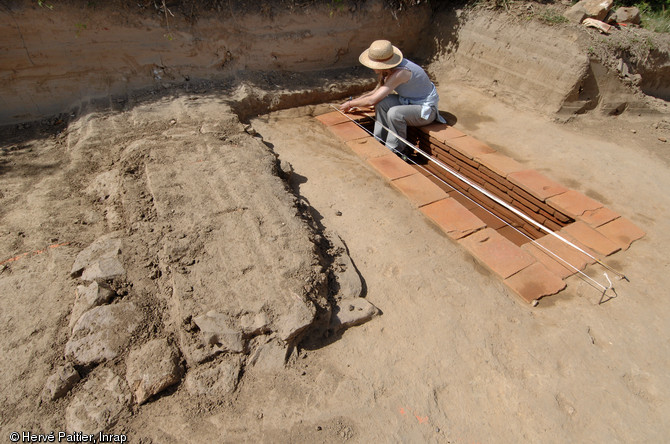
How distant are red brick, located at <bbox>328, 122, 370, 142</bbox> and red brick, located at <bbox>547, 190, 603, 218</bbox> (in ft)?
6.89

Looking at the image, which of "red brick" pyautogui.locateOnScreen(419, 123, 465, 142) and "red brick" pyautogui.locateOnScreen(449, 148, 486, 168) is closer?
"red brick" pyautogui.locateOnScreen(449, 148, 486, 168)

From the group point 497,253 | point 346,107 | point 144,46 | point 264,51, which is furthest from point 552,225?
point 144,46

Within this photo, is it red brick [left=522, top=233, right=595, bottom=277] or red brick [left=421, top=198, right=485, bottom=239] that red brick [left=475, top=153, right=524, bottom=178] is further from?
red brick [left=522, top=233, right=595, bottom=277]

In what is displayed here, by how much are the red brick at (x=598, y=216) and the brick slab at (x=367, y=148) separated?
1.99m

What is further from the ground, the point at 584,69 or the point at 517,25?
the point at 517,25

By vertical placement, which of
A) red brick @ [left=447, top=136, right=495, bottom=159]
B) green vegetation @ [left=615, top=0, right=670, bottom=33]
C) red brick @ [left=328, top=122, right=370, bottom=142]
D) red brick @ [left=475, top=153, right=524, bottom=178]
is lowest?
red brick @ [left=475, top=153, right=524, bottom=178]

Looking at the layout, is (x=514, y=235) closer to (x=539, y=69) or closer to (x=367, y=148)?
(x=367, y=148)

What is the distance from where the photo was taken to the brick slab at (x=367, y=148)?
4162 millimetres

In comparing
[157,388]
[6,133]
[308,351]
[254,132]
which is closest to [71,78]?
[6,133]

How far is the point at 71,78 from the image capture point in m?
4.24

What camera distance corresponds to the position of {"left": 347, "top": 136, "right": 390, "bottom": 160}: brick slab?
416 centimetres

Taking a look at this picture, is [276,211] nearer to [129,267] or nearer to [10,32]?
[129,267]

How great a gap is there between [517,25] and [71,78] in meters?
5.48

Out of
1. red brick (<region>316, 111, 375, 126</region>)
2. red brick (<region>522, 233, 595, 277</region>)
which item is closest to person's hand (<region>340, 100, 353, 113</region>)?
red brick (<region>316, 111, 375, 126</region>)
